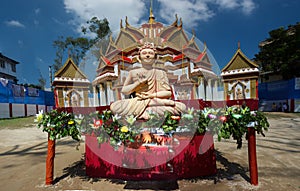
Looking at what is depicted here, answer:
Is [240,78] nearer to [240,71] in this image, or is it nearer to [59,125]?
[240,71]

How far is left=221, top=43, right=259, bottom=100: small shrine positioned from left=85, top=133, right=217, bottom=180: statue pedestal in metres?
8.61

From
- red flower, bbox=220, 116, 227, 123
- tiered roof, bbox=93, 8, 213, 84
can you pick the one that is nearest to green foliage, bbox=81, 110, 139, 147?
red flower, bbox=220, 116, 227, 123

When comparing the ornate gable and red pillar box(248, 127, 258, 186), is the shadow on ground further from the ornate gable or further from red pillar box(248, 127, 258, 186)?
the ornate gable

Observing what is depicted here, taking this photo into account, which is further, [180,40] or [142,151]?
[180,40]

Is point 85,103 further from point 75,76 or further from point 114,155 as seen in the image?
point 114,155

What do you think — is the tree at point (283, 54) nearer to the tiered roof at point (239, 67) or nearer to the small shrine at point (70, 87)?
the tiered roof at point (239, 67)

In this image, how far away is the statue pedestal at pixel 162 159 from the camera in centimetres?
299

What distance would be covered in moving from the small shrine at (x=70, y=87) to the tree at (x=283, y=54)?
63.0 feet

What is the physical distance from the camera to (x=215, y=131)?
2.83m

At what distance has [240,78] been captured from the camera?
1088 cm

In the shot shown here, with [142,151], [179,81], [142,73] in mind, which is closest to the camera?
[142,151]

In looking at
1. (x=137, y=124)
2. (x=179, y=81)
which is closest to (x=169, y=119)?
(x=137, y=124)

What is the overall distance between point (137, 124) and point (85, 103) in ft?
21.9

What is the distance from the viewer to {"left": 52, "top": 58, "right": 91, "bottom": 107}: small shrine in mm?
9215
